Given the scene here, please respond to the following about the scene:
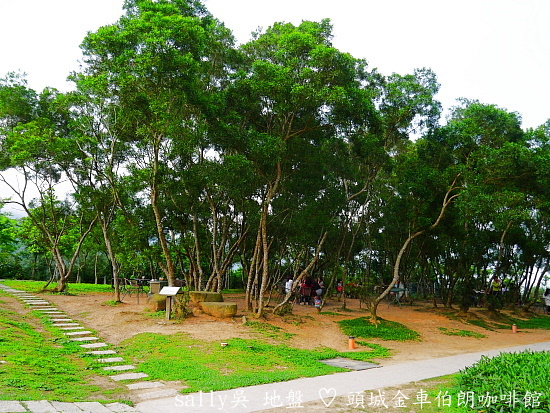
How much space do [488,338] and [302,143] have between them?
324 inches

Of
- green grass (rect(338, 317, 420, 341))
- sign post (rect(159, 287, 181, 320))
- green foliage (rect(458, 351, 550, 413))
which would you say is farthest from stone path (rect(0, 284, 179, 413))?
green grass (rect(338, 317, 420, 341))

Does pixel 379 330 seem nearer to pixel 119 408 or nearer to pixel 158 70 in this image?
pixel 119 408

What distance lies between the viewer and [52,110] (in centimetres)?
1492

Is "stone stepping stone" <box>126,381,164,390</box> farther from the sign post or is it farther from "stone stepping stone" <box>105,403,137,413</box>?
the sign post

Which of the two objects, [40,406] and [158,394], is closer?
[40,406]

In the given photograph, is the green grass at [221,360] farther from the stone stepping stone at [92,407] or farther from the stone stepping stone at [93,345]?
the stone stepping stone at [92,407]

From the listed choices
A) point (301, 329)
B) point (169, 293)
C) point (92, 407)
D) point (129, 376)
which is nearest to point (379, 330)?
point (301, 329)

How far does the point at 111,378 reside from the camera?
6.02 m

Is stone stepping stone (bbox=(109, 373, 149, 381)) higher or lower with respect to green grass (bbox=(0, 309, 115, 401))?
lower

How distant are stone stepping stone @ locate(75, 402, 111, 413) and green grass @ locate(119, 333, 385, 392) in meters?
1.14

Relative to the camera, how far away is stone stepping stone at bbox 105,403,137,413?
4.58 meters

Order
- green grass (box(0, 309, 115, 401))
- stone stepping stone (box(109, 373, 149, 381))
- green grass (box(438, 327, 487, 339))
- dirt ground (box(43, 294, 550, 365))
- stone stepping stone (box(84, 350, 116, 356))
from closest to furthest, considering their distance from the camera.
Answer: green grass (box(0, 309, 115, 401)) < stone stepping stone (box(109, 373, 149, 381)) < stone stepping stone (box(84, 350, 116, 356)) < dirt ground (box(43, 294, 550, 365)) < green grass (box(438, 327, 487, 339))

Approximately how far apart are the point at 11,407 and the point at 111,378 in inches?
75.8

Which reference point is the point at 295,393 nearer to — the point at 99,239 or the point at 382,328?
the point at 382,328
